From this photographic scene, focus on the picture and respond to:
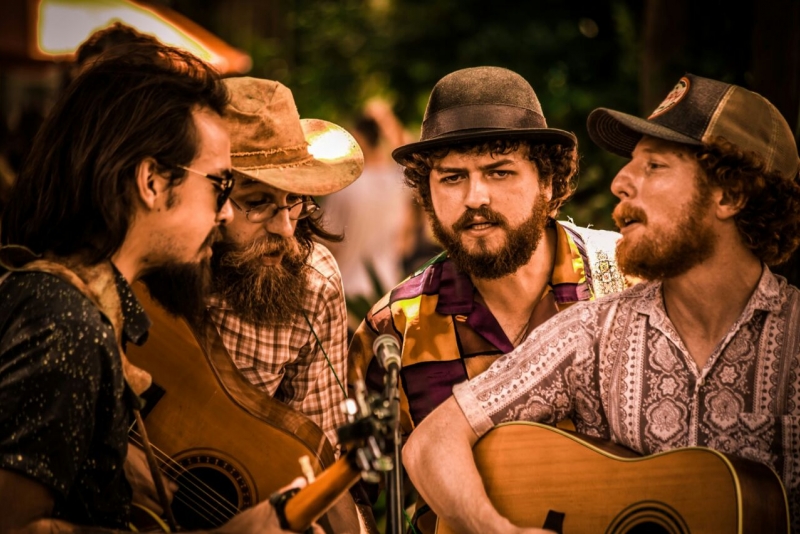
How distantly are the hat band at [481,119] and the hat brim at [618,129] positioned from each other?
0.36m

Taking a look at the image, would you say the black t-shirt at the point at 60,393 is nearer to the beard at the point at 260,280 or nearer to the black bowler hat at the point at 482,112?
the beard at the point at 260,280

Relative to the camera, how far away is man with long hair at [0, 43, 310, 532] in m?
2.14

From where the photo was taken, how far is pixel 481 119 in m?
3.63

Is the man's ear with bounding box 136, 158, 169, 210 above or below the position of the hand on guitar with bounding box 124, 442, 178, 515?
above

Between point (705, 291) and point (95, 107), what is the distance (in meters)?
1.95

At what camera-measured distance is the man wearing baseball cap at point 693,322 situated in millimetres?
2951

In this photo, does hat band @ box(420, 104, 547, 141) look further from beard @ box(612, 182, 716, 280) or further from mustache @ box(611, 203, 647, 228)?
beard @ box(612, 182, 716, 280)

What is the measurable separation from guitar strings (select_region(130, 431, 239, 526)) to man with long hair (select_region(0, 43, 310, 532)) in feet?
1.65

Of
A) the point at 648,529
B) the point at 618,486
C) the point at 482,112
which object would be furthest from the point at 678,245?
the point at 482,112

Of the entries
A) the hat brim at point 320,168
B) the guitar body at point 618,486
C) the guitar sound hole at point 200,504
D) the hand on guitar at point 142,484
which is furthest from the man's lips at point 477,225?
the hand on guitar at point 142,484

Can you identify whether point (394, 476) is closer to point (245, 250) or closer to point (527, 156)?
point (245, 250)

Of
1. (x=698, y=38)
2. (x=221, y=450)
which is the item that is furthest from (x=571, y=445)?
(x=698, y=38)

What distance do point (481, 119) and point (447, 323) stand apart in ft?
2.65

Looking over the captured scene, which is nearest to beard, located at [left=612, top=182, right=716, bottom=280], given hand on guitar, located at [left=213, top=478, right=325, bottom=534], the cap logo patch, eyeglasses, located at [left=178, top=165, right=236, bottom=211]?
the cap logo patch
